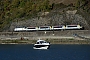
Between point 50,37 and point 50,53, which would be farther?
point 50,37

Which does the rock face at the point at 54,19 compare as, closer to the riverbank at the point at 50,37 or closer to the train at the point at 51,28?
the train at the point at 51,28

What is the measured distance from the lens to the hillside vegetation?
441ft

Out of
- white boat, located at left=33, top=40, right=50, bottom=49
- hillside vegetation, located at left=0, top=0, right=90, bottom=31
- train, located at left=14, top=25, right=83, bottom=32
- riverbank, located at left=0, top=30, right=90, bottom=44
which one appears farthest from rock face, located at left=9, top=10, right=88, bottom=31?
white boat, located at left=33, top=40, right=50, bottom=49

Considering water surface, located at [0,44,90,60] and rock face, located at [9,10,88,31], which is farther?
rock face, located at [9,10,88,31]

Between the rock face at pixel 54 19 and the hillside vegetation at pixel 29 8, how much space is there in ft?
4.12

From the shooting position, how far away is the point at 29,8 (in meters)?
141

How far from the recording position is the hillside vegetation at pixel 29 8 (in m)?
134

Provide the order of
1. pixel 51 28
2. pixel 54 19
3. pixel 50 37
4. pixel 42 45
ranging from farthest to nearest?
pixel 54 19, pixel 51 28, pixel 50 37, pixel 42 45

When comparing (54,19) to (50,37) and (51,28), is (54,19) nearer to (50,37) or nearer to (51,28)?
(51,28)

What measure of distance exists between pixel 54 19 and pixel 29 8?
13.0m

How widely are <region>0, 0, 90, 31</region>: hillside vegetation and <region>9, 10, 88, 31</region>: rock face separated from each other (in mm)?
1255

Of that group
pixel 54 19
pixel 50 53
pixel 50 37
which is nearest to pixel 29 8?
pixel 54 19

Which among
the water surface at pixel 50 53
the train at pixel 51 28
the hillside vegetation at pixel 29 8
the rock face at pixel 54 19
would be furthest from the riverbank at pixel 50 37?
the hillside vegetation at pixel 29 8

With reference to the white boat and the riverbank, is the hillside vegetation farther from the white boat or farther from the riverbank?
the white boat
